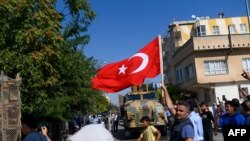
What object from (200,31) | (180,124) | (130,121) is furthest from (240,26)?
(180,124)

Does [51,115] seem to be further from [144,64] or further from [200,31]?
[200,31]

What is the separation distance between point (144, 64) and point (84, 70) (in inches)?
553

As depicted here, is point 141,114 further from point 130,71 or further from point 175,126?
point 175,126

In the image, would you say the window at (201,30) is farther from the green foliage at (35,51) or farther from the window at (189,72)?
the green foliage at (35,51)

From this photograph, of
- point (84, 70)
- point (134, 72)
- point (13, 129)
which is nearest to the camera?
point (134, 72)

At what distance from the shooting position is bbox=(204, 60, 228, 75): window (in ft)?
146

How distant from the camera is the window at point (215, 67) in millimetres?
44562

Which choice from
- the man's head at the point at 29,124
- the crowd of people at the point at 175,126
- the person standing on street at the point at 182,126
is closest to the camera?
the crowd of people at the point at 175,126

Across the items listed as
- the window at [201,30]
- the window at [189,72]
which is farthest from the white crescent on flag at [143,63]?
the window at [201,30]

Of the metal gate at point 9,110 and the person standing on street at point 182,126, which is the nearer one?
the person standing on street at point 182,126

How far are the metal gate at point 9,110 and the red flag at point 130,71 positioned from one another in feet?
11.6

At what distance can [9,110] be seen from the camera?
541 inches

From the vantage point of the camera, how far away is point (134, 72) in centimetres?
1081

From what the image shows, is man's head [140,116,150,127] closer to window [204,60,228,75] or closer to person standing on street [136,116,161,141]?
person standing on street [136,116,161,141]
